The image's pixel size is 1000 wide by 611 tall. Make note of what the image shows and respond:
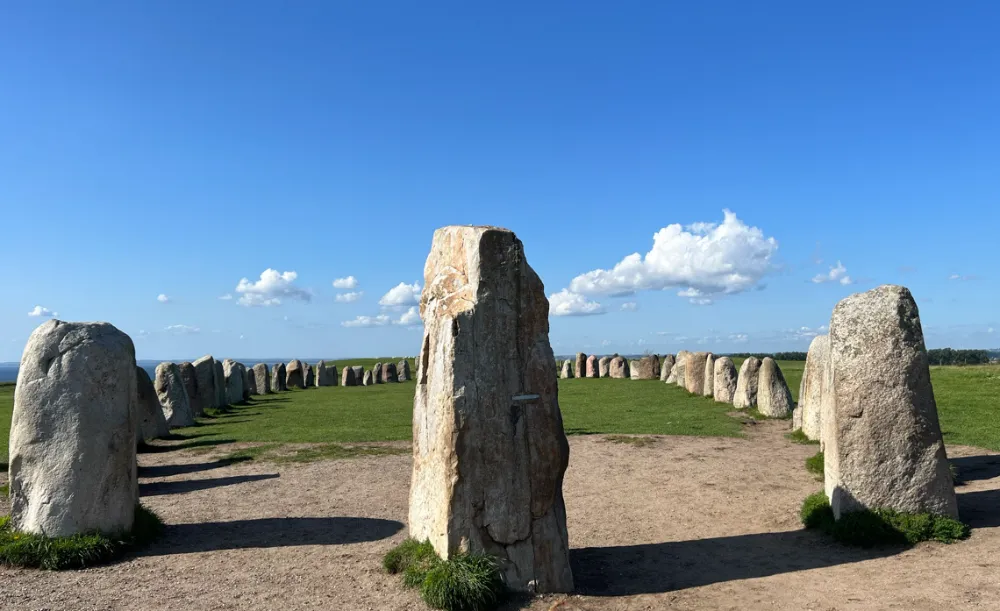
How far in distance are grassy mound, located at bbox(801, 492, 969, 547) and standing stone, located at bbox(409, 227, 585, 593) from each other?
11.6 ft

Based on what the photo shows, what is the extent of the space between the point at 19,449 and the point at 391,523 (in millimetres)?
4350

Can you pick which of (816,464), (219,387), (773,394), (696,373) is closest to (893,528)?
(816,464)

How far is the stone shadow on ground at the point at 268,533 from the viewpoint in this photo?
Result: 8523 millimetres

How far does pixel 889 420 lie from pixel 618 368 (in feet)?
113

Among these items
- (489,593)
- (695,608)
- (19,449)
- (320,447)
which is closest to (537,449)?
(489,593)

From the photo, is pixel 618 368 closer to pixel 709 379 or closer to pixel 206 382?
pixel 709 379

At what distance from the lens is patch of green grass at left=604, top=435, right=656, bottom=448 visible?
15.6 m

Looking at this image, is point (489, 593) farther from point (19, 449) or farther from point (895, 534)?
point (19, 449)

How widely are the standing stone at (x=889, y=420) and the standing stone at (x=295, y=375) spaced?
3553cm

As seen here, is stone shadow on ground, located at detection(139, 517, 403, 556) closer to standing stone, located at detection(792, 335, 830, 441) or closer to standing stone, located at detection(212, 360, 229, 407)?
standing stone, located at detection(792, 335, 830, 441)

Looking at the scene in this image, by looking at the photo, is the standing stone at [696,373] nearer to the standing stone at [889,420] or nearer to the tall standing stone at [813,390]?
the tall standing stone at [813,390]

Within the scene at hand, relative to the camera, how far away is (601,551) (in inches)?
324

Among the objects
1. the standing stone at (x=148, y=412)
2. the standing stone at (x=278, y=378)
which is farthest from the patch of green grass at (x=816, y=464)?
the standing stone at (x=278, y=378)

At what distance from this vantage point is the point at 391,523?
9.51 metres
